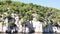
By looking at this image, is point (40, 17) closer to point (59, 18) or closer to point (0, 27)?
point (59, 18)

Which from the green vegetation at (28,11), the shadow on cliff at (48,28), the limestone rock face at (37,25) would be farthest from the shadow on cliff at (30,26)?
the shadow on cliff at (48,28)

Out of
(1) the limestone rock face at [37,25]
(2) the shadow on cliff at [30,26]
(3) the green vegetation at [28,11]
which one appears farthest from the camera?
(3) the green vegetation at [28,11]

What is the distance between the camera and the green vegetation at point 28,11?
9000 centimetres

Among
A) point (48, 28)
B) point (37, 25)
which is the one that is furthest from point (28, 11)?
point (48, 28)

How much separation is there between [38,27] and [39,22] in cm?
258

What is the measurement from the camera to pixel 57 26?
313 ft

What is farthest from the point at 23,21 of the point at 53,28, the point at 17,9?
the point at 53,28

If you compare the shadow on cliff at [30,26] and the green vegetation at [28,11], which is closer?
the shadow on cliff at [30,26]

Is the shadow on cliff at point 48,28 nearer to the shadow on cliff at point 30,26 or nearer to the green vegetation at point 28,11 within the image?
the green vegetation at point 28,11

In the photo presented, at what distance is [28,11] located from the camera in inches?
3809

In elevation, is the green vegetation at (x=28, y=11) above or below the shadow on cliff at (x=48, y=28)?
above

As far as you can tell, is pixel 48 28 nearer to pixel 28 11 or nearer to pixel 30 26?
pixel 30 26

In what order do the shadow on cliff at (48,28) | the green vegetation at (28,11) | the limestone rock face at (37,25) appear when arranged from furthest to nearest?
1. the shadow on cliff at (48,28)
2. the green vegetation at (28,11)
3. the limestone rock face at (37,25)

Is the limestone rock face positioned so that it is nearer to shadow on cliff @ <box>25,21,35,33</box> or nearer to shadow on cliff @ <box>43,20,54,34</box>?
shadow on cliff @ <box>25,21,35,33</box>
